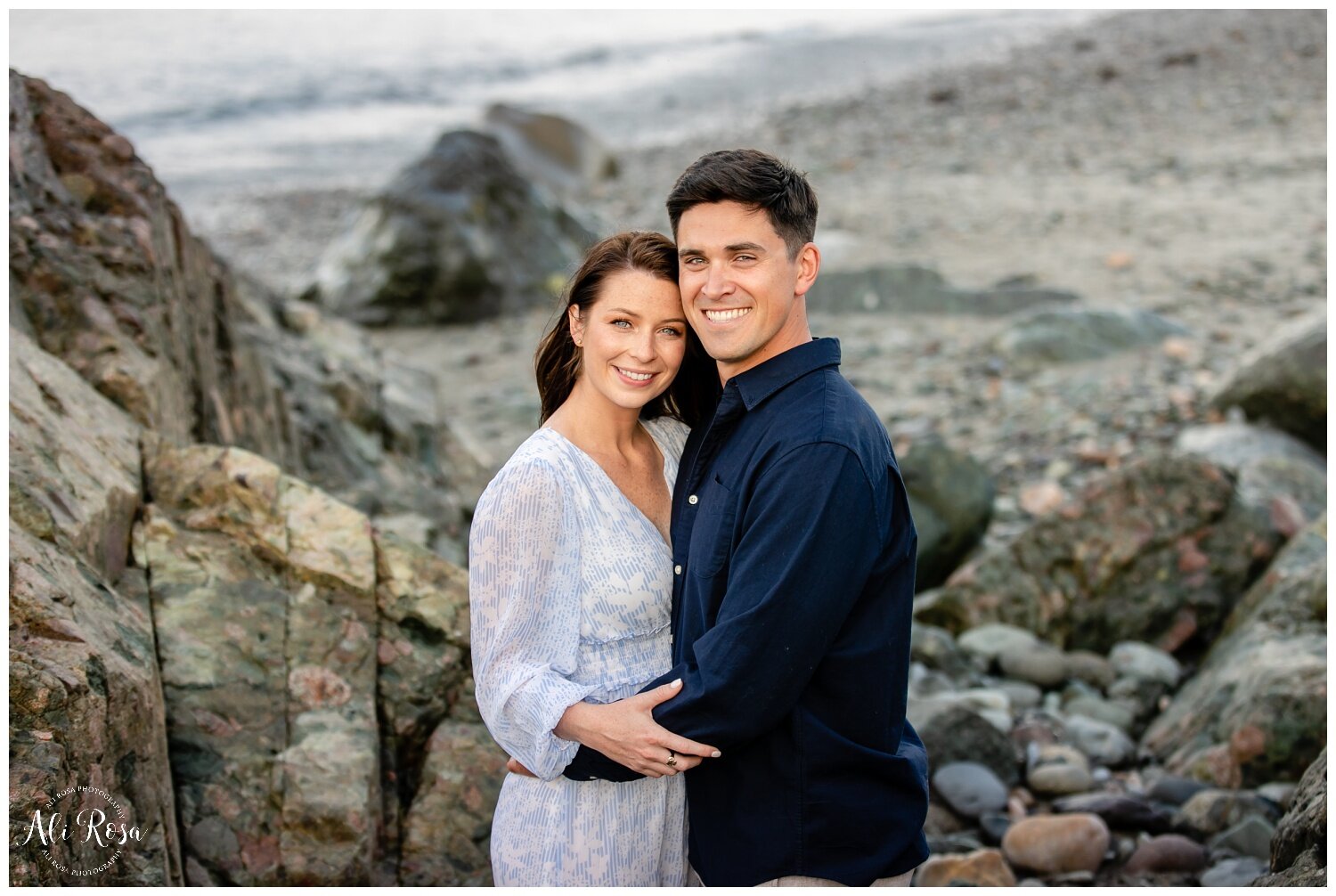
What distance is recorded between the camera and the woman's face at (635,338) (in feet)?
10.1

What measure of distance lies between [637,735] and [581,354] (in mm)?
1052

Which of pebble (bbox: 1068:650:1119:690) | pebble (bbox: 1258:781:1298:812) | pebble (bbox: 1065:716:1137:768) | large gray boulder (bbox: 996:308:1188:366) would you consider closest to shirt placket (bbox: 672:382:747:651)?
pebble (bbox: 1258:781:1298:812)

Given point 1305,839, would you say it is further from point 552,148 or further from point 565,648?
point 552,148

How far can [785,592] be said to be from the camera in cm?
262

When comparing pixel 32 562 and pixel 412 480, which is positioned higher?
pixel 32 562

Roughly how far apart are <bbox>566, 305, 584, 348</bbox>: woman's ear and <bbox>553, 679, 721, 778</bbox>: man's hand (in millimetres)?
940

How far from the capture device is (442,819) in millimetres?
3723

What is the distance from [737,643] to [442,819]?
1.51 meters

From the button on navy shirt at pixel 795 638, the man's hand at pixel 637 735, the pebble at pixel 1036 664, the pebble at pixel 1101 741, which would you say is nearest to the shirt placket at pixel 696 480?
the button on navy shirt at pixel 795 638

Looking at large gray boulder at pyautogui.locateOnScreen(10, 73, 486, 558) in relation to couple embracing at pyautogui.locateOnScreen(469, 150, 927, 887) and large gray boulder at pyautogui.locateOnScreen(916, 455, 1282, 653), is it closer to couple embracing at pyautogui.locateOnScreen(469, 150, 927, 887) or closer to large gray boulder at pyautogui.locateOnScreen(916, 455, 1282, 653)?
couple embracing at pyautogui.locateOnScreen(469, 150, 927, 887)

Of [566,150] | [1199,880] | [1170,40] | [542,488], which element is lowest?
[1199,880]

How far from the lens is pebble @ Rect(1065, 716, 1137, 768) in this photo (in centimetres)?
529

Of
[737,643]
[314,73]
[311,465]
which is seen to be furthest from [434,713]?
[314,73]

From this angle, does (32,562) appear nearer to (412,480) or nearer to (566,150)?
(412,480)
